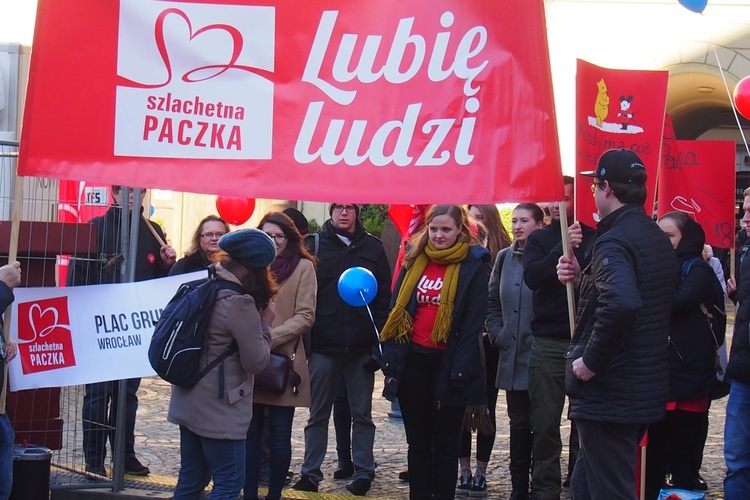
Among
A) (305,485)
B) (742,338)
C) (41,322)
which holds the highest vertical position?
(742,338)

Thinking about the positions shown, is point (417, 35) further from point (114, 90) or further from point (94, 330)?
point (94, 330)

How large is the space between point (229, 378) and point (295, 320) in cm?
162

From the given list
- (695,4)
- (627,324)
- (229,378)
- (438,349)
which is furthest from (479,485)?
(695,4)

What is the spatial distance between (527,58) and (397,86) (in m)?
0.65

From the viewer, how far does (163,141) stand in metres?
5.52

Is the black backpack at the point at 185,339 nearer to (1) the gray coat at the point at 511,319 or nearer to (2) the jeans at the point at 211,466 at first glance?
(2) the jeans at the point at 211,466

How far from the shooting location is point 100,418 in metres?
7.16

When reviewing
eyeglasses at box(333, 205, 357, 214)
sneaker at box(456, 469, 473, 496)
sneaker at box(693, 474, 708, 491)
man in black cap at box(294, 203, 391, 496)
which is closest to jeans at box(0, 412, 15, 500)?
man in black cap at box(294, 203, 391, 496)

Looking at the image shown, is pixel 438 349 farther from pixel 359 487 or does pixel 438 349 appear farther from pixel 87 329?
pixel 87 329

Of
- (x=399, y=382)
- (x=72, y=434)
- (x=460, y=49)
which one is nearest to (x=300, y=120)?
(x=460, y=49)

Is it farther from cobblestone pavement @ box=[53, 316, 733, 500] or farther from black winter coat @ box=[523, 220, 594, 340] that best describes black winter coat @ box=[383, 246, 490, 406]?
cobblestone pavement @ box=[53, 316, 733, 500]

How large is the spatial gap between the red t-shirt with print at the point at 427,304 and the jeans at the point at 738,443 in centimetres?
166

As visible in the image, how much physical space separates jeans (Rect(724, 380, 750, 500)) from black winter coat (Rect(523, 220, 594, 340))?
44.2 inches

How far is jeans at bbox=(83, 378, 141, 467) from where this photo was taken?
23.2 ft
